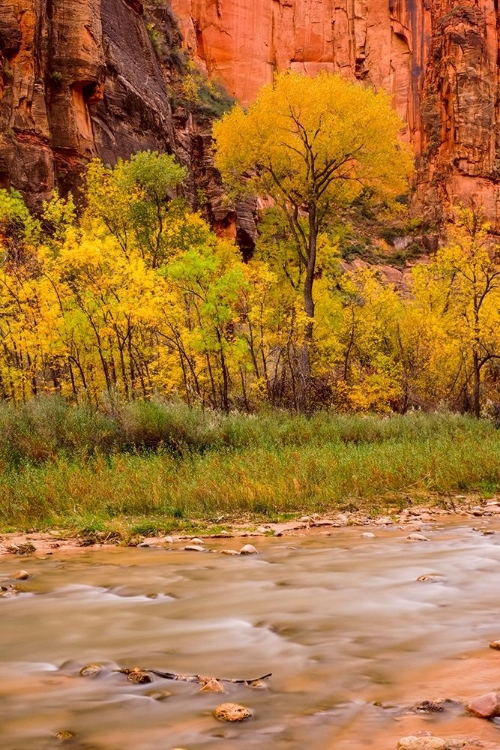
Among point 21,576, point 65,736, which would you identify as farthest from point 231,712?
point 21,576

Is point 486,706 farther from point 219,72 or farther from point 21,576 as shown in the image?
point 219,72

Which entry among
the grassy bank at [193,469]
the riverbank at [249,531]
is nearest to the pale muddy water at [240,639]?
the riverbank at [249,531]

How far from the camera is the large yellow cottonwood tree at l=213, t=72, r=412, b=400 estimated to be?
2214 cm

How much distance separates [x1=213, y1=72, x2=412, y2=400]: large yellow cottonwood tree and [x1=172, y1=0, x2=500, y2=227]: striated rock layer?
164ft

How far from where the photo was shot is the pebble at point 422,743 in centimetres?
197

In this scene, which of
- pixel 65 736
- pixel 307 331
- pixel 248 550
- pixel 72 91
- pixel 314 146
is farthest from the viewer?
pixel 72 91

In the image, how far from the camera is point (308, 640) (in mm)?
3289

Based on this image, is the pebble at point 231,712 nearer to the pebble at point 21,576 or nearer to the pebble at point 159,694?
the pebble at point 159,694

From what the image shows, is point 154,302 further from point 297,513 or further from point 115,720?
point 115,720

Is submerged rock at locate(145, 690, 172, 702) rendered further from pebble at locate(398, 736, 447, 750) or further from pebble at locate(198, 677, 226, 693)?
pebble at locate(398, 736, 447, 750)

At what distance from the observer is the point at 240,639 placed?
10.9ft

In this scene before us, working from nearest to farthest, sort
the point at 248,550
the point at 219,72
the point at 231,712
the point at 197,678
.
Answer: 1. the point at 231,712
2. the point at 197,678
3. the point at 248,550
4. the point at 219,72

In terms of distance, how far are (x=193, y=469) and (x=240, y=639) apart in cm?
835

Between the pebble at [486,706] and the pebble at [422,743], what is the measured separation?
331mm
